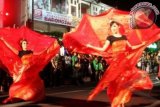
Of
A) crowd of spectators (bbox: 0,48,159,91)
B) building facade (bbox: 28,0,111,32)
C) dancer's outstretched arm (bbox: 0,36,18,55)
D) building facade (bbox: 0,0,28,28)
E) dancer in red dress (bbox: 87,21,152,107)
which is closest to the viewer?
dancer in red dress (bbox: 87,21,152,107)

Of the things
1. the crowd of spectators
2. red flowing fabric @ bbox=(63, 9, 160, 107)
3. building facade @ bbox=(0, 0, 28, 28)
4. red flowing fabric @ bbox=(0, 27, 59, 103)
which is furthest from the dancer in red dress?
the crowd of spectators

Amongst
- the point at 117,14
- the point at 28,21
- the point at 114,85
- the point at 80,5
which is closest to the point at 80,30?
the point at 117,14

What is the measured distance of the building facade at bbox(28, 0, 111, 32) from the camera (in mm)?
30406

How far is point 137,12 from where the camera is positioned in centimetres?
1252

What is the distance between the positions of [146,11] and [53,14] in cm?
2006

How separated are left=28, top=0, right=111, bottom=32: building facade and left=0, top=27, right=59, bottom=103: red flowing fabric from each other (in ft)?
44.5

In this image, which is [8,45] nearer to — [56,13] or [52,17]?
[52,17]

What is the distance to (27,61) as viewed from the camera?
14898mm

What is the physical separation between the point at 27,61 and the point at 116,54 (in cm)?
411

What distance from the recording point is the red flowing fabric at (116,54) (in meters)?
11.4

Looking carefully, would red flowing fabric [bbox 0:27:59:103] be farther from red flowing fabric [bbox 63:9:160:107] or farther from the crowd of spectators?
the crowd of spectators

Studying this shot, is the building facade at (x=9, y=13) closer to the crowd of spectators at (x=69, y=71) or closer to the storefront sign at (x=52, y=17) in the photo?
the crowd of spectators at (x=69, y=71)

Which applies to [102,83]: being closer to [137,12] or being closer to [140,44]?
[140,44]

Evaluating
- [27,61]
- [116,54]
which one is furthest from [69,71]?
[116,54]
